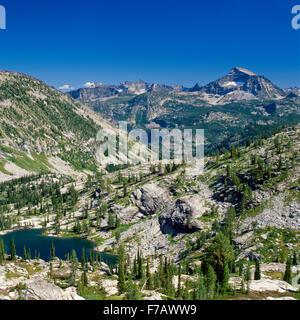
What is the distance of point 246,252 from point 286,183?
55.1 m

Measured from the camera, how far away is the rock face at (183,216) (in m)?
167

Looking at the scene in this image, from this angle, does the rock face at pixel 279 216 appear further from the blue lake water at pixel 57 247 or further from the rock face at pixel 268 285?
the blue lake water at pixel 57 247

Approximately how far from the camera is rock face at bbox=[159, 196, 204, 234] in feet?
548

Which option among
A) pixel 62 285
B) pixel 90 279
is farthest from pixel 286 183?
pixel 62 285

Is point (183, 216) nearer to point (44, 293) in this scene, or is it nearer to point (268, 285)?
point (268, 285)

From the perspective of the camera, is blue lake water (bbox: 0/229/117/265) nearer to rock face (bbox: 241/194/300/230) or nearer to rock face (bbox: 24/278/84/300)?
rock face (bbox: 241/194/300/230)

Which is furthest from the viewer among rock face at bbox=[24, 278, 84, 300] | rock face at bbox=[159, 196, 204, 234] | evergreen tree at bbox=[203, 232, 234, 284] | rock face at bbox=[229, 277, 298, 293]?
rock face at bbox=[159, 196, 204, 234]

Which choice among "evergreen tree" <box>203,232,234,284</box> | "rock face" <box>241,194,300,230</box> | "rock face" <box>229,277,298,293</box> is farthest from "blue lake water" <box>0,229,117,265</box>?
"rock face" <box>229,277,298,293</box>

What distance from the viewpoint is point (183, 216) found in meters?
173

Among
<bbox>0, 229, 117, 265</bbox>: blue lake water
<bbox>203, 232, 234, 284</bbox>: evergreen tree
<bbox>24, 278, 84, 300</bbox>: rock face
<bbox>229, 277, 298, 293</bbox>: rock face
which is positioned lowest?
<bbox>0, 229, 117, 265</bbox>: blue lake water

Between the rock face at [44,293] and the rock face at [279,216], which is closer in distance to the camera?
the rock face at [44,293]

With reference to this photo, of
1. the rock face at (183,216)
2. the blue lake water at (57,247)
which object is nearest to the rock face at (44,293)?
the blue lake water at (57,247)
